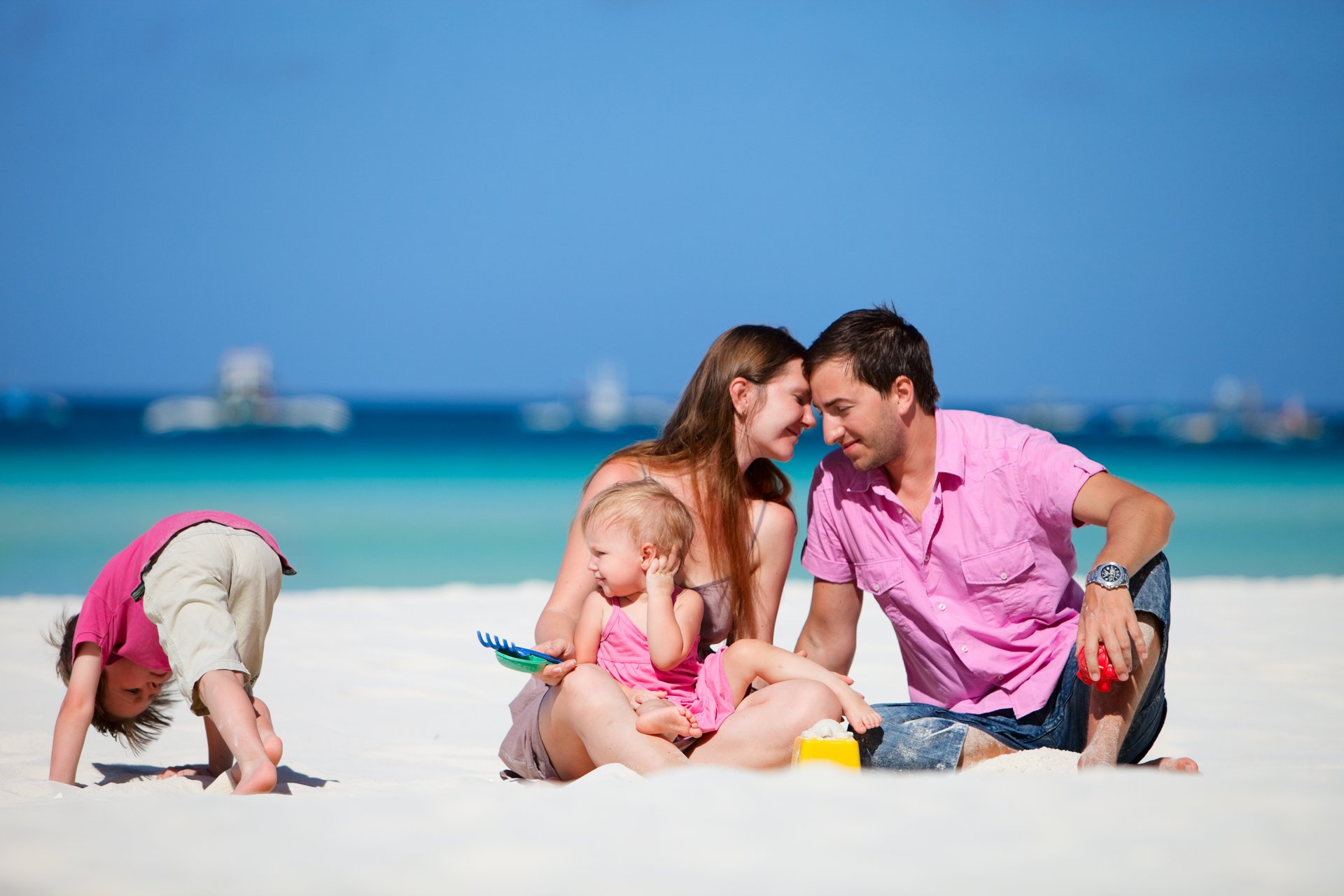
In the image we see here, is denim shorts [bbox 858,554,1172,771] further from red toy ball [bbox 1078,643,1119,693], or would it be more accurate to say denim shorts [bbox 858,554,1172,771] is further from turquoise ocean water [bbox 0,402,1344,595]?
turquoise ocean water [bbox 0,402,1344,595]

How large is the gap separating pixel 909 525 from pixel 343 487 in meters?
19.0

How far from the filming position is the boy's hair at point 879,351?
3227 mm

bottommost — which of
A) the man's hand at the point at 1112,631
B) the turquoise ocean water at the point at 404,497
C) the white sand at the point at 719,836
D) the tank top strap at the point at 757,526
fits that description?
the white sand at the point at 719,836

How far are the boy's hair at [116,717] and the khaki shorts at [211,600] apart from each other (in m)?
0.39

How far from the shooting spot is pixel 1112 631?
2.67m

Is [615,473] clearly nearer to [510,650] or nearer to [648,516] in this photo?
[648,516]

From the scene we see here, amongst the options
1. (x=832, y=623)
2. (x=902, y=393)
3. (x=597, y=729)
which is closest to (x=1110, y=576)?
(x=902, y=393)

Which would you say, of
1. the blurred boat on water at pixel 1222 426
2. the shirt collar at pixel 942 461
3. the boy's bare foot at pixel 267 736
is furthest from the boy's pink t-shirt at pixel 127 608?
the blurred boat on water at pixel 1222 426

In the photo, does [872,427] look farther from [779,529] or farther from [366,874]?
[366,874]

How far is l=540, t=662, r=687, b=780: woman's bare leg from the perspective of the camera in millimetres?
2736

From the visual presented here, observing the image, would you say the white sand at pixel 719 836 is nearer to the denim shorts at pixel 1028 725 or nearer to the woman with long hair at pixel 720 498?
the denim shorts at pixel 1028 725

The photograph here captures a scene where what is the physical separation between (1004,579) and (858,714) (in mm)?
634

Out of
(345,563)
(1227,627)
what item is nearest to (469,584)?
(345,563)

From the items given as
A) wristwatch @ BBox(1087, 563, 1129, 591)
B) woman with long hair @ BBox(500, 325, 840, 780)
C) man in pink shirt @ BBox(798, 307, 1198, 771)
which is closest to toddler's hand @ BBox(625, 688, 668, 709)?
woman with long hair @ BBox(500, 325, 840, 780)
